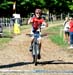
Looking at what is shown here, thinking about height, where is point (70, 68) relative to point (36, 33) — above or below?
below

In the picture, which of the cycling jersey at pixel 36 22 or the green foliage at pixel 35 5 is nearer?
the cycling jersey at pixel 36 22

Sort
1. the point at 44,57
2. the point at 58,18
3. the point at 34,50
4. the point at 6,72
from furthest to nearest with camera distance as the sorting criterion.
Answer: the point at 58,18
the point at 44,57
the point at 34,50
the point at 6,72

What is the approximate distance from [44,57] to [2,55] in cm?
177

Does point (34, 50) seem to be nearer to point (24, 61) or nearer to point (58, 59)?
point (24, 61)

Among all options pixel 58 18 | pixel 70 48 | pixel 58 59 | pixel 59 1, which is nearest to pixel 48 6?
pixel 59 1

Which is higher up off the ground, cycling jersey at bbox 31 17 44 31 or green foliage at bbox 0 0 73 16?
cycling jersey at bbox 31 17 44 31

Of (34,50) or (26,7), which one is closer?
(34,50)

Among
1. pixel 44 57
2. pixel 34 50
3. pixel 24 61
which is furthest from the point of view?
pixel 44 57

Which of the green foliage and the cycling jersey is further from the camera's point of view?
the green foliage

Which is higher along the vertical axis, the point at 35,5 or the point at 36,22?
the point at 36,22

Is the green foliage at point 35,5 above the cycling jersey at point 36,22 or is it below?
below

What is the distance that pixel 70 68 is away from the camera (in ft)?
40.8

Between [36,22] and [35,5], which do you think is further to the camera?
[35,5]

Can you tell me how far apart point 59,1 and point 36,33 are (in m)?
63.0
